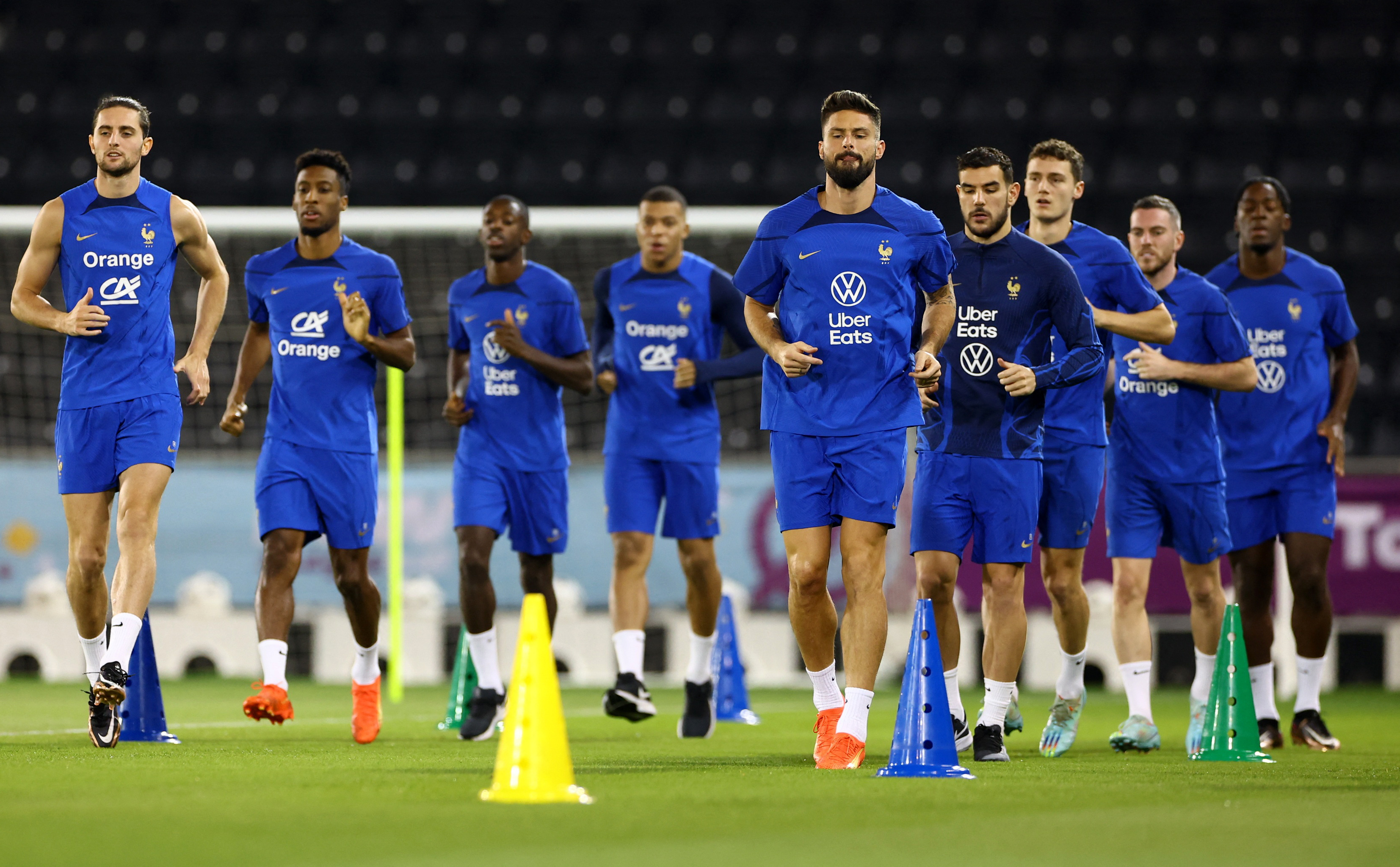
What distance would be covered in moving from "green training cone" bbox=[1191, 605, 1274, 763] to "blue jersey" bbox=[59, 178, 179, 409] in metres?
4.36

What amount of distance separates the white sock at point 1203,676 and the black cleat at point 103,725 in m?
4.52

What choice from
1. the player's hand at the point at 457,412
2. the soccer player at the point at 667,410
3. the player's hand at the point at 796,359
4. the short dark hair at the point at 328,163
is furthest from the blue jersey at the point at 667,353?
the player's hand at the point at 796,359

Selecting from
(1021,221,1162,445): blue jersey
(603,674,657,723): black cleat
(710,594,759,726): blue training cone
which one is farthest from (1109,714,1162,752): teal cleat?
(710,594,759,726): blue training cone

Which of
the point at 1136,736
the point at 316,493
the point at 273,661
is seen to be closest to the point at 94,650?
the point at 273,661

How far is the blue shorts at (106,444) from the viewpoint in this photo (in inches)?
260

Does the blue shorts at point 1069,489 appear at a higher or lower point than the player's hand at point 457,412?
lower

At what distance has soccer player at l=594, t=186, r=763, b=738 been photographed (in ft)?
26.4

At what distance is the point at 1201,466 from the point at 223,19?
14818 millimetres

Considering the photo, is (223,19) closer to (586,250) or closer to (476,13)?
(476,13)

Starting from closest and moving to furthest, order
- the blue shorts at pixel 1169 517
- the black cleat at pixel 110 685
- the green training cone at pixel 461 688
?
the black cleat at pixel 110 685
the blue shorts at pixel 1169 517
the green training cone at pixel 461 688

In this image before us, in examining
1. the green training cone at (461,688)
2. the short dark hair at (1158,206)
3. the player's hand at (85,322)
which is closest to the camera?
the player's hand at (85,322)

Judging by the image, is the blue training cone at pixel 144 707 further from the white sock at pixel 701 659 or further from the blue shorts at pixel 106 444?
the white sock at pixel 701 659

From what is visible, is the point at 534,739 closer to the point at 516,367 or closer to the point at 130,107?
the point at 130,107

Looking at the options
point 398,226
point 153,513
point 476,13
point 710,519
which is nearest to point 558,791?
point 153,513
